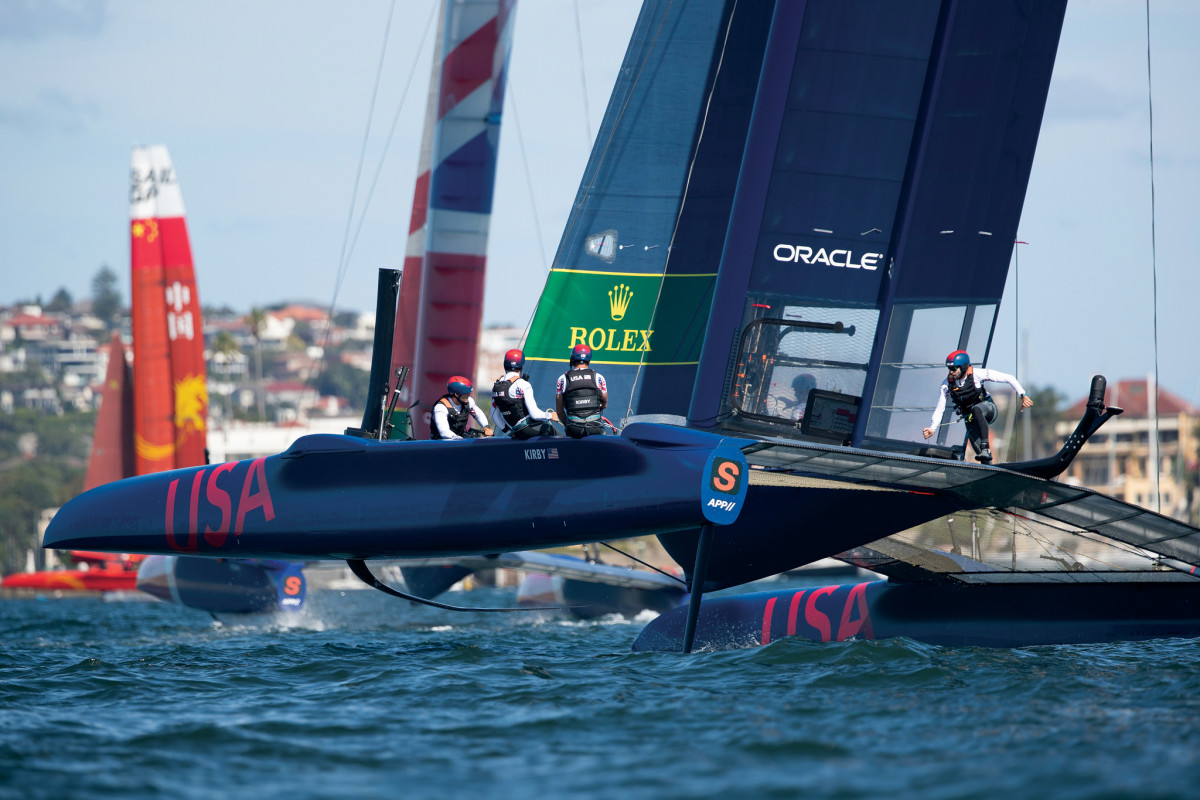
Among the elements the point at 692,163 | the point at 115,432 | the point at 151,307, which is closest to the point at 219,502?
the point at 692,163

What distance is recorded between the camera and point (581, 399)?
849cm

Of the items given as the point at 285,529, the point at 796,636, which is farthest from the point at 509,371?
the point at 796,636

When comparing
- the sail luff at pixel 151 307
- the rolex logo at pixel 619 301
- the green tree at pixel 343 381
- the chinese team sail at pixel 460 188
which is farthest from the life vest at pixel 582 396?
the green tree at pixel 343 381

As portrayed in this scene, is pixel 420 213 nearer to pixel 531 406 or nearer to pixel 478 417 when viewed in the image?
pixel 478 417

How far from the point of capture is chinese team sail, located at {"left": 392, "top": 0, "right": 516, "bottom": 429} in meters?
13.7

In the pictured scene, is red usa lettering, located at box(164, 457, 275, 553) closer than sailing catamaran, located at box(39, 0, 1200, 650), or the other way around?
sailing catamaran, located at box(39, 0, 1200, 650)

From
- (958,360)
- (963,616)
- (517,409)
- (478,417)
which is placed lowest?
(963,616)

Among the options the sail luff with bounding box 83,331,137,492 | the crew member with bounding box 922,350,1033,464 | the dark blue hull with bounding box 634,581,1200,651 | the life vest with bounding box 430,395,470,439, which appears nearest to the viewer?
the crew member with bounding box 922,350,1033,464

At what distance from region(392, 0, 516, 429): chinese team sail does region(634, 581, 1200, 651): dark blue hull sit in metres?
5.12

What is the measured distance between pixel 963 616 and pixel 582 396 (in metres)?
3.08

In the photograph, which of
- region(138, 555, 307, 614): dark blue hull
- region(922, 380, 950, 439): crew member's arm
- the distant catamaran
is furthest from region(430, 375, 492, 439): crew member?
the distant catamaran

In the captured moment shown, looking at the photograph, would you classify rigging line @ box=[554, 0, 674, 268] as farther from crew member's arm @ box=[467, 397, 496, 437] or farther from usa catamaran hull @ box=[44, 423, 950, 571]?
usa catamaran hull @ box=[44, 423, 950, 571]

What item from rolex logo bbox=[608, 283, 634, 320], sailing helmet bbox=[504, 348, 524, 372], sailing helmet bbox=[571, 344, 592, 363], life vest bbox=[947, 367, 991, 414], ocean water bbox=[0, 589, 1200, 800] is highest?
rolex logo bbox=[608, 283, 634, 320]

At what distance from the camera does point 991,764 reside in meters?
4.84
